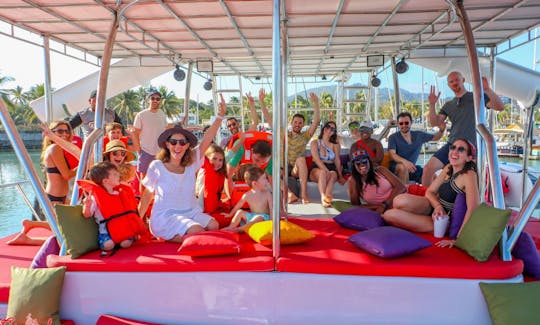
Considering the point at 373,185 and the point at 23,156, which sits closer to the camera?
the point at 23,156

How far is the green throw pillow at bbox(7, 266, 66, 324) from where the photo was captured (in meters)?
2.43

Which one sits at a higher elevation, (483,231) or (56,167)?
(56,167)

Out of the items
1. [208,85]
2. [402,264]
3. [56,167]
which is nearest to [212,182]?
[56,167]

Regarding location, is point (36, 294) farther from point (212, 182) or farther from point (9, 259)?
point (212, 182)

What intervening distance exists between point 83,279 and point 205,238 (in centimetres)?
83

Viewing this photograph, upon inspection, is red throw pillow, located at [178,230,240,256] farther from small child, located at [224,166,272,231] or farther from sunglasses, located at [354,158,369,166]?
sunglasses, located at [354,158,369,166]

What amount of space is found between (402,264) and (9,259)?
10.0 feet

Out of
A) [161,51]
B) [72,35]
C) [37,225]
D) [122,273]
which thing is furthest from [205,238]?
[161,51]

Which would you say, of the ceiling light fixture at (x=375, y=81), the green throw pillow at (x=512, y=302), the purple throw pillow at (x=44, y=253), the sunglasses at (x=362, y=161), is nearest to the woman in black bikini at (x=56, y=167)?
the purple throw pillow at (x=44, y=253)

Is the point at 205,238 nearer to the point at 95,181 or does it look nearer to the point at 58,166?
the point at 95,181

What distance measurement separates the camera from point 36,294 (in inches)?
95.8

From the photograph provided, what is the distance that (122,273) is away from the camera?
2.53 metres

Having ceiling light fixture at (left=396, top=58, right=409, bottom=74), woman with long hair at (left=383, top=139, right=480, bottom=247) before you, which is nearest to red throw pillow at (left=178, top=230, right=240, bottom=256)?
woman with long hair at (left=383, top=139, right=480, bottom=247)

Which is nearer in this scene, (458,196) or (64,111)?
(458,196)
